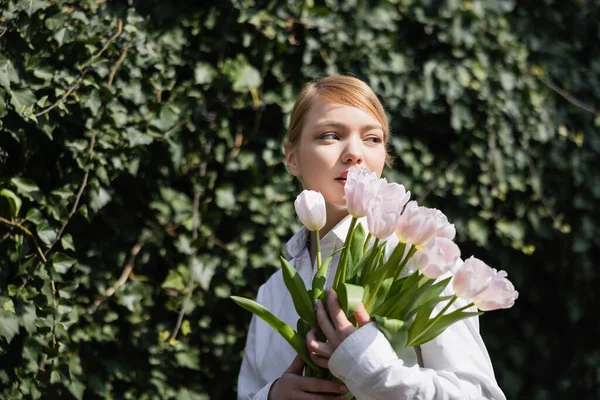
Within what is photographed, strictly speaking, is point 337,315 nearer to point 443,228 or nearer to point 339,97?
point 443,228

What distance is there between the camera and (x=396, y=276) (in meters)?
1.25

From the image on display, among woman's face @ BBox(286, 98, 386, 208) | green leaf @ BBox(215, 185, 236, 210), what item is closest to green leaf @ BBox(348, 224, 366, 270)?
woman's face @ BBox(286, 98, 386, 208)

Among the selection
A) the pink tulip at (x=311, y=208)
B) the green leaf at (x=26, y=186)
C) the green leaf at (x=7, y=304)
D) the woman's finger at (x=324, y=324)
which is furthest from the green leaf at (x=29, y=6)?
the woman's finger at (x=324, y=324)

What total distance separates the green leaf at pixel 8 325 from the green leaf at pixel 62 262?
0.20m

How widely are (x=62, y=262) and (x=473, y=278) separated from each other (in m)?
1.39

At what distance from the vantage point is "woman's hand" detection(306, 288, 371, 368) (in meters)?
1.19

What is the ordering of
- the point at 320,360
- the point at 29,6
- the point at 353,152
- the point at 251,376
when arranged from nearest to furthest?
the point at 320,360 → the point at 353,152 → the point at 251,376 → the point at 29,6

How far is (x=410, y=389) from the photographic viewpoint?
1150mm

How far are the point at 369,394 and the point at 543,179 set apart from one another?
215cm

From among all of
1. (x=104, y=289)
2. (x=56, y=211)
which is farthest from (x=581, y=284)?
(x=56, y=211)

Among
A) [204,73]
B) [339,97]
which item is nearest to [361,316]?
[339,97]

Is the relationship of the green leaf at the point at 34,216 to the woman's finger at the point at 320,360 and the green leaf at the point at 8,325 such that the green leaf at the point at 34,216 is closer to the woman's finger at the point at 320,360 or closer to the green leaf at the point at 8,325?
the green leaf at the point at 8,325

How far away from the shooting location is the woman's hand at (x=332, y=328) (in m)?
1.19

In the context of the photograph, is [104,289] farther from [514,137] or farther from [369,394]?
[514,137]
